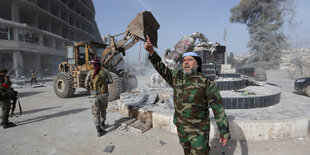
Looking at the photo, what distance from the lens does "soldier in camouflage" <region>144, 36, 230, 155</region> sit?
1576mm

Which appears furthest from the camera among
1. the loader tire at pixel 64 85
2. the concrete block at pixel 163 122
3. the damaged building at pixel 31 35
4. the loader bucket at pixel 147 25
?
the damaged building at pixel 31 35

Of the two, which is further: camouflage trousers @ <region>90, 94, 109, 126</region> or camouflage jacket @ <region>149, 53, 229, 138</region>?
camouflage trousers @ <region>90, 94, 109, 126</region>

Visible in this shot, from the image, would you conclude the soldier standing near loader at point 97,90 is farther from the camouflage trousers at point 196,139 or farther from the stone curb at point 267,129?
the stone curb at point 267,129

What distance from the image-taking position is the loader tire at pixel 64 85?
685 cm

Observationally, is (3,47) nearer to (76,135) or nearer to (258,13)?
(76,135)

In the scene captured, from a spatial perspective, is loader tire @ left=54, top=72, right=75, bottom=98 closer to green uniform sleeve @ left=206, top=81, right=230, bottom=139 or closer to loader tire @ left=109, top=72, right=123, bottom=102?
loader tire @ left=109, top=72, right=123, bottom=102

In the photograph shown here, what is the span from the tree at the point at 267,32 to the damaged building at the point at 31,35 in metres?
31.5

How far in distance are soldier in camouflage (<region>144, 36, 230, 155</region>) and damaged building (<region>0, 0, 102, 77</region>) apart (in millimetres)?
16386

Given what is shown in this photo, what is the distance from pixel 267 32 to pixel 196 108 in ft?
93.9

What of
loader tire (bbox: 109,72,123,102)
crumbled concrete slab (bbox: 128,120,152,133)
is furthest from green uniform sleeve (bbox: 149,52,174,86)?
loader tire (bbox: 109,72,123,102)

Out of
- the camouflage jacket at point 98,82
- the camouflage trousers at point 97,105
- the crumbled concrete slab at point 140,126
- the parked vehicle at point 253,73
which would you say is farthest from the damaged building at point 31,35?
the parked vehicle at point 253,73

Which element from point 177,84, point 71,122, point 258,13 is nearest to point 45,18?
point 71,122

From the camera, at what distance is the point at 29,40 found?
19906 mm

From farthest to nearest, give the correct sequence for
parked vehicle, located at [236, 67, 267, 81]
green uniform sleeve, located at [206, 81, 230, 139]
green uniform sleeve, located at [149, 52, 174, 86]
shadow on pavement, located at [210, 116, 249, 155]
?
parked vehicle, located at [236, 67, 267, 81]
shadow on pavement, located at [210, 116, 249, 155]
green uniform sleeve, located at [149, 52, 174, 86]
green uniform sleeve, located at [206, 81, 230, 139]
